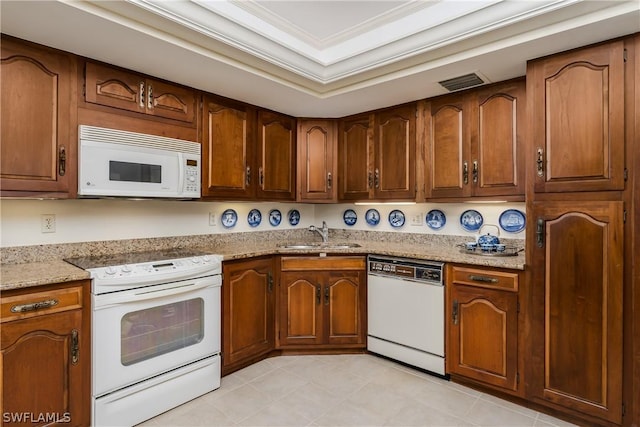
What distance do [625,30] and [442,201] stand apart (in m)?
1.44

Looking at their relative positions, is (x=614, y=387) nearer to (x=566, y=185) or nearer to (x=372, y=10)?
(x=566, y=185)

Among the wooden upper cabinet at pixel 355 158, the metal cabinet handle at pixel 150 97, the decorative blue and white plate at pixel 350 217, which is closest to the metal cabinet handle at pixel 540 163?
the wooden upper cabinet at pixel 355 158

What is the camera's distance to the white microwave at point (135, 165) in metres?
2.04

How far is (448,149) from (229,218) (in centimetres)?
200

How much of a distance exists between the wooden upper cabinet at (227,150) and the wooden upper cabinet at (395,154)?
1.12 meters

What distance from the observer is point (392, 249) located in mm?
2807

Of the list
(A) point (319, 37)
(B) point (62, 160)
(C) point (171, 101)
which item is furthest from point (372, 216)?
(B) point (62, 160)

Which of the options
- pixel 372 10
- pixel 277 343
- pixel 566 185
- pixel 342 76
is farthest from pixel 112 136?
pixel 566 185

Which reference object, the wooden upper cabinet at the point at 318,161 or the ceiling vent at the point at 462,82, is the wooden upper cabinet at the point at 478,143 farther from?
the wooden upper cabinet at the point at 318,161

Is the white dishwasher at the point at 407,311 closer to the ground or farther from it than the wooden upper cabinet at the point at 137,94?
closer to the ground

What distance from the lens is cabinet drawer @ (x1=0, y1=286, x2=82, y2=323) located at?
5.22 ft

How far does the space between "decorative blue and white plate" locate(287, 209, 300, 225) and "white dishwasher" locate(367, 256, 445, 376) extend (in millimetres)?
1199

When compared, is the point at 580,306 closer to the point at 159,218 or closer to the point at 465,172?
the point at 465,172

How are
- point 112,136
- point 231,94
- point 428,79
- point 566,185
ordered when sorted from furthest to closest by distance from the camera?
1. point 231,94
2. point 428,79
3. point 112,136
4. point 566,185
